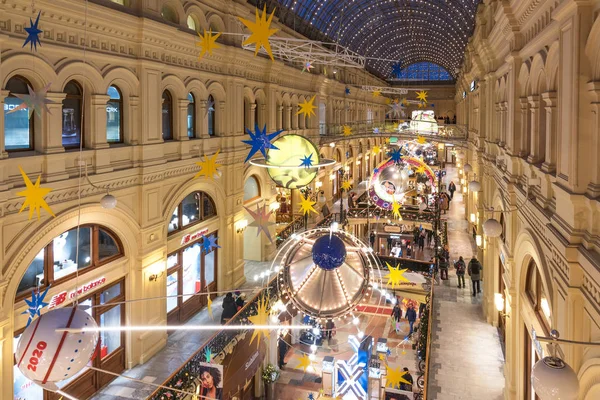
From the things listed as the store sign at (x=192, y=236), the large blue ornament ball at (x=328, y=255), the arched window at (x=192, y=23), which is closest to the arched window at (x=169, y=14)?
the arched window at (x=192, y=23)

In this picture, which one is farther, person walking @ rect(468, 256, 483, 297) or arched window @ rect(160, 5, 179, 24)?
person walking @ rect(468, 256, 483, 297)

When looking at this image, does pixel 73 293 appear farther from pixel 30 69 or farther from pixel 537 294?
pixel 537 294

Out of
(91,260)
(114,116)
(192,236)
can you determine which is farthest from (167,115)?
(91,260)

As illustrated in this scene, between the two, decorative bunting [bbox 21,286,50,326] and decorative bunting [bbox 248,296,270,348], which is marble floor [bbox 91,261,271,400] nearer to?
decorative bunting [bbox 248,296,270,348]

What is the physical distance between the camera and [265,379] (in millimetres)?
16812

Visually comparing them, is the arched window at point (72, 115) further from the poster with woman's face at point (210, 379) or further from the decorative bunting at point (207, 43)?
the poster with woman's face at point (210, 379)

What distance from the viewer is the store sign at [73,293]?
383 inches

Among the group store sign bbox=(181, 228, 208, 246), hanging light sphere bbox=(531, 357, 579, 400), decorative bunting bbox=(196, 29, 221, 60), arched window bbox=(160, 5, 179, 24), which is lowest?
store sign bbox=(181, 228, 208, 246)

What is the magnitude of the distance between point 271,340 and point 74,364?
13616 millimetres

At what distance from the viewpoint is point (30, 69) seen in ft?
29.5

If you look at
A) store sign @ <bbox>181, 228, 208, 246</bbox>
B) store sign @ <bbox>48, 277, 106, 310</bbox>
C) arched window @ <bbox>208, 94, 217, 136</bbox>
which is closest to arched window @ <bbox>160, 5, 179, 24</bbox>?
arched window @ <bbox>208, 94, 217, 136</bbox>

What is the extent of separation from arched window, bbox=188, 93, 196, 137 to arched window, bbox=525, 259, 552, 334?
1078 cm

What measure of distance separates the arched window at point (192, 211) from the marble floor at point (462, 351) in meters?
8.01

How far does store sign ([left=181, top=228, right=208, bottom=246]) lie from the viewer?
14820 mm
